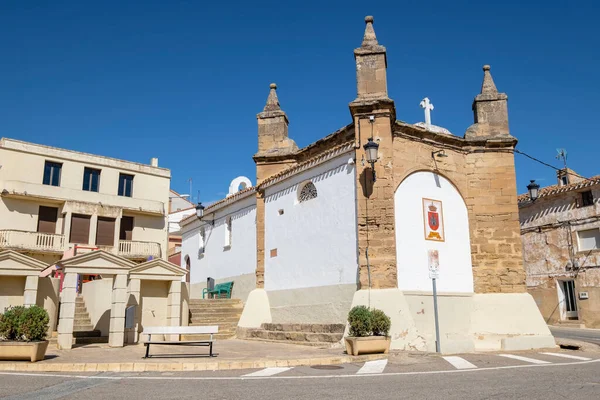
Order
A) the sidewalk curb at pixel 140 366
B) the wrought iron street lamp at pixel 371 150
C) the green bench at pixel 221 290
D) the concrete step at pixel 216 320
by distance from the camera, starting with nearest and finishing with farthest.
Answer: the sidewalk curb at pixel 140 366 < the wrought iron street lamp at pixel 371 150 < the concrete step at pixel 216 320 < the green bench at pixel 221 290

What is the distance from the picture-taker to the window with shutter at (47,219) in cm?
2750

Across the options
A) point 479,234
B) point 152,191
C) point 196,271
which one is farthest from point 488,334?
point 152,191

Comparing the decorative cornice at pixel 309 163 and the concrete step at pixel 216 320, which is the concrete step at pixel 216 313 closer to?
the concrete step at pixel 216 320

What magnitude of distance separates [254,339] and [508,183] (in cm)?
902

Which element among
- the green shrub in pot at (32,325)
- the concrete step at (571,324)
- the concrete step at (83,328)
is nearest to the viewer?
the green shrub in pot at (32,325)

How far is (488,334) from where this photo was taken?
45.4ft

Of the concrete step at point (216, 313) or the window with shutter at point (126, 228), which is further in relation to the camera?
the window with shutter at point (126, 228)

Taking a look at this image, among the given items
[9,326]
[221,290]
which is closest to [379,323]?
[9,326]

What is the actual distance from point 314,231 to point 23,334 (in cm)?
795

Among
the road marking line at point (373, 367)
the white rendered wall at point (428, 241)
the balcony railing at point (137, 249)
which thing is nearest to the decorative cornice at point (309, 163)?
the white rendered wall at point (428, 241)

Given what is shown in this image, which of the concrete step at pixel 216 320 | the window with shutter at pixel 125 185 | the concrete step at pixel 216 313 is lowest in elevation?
the concrete step at pixel 216 320

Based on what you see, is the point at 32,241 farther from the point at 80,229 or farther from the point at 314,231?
the point at 314,231

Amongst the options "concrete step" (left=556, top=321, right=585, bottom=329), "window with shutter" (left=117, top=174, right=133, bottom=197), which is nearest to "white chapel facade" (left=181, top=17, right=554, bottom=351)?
"concrete step" (left=556, top=321, right=585, bottom=329)

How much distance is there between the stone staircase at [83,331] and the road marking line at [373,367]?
26.8 ft
